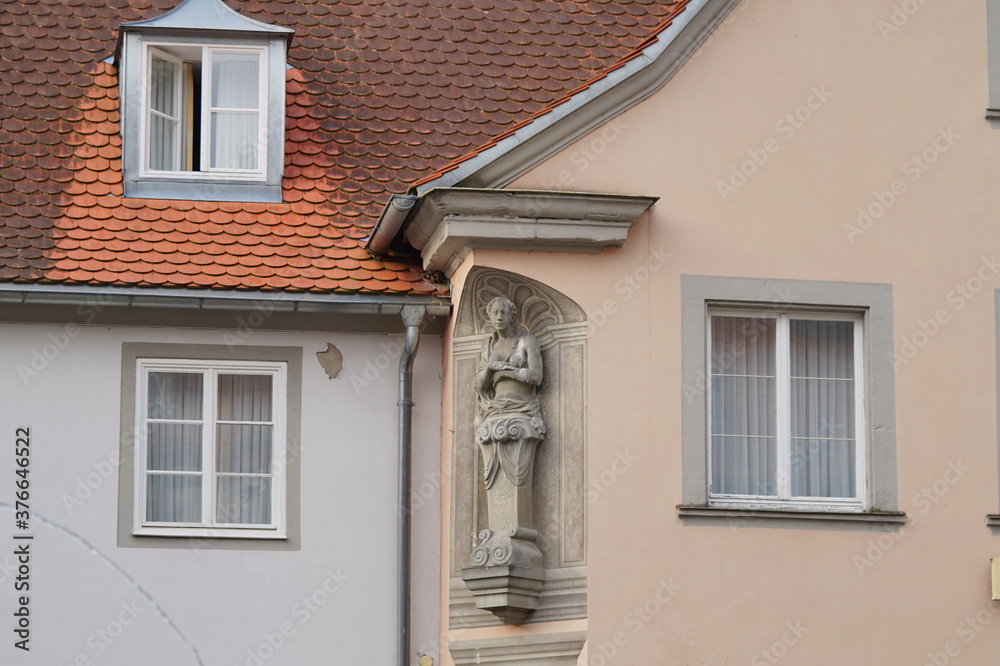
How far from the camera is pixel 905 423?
15336mm

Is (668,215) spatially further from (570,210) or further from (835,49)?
(835,49)

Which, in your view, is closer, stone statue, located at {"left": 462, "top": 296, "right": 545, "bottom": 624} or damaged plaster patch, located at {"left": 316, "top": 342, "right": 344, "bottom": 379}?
stone statue, located at {"left": 462, "top": 296, "right": 545, "bottom": 624}

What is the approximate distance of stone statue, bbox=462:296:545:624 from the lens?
14719 millimetres

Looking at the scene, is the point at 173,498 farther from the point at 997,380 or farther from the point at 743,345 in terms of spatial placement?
the point at 997,380

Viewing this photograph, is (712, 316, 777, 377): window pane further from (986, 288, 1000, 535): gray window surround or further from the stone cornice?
(986, 288, 1000, 535): gray window surround

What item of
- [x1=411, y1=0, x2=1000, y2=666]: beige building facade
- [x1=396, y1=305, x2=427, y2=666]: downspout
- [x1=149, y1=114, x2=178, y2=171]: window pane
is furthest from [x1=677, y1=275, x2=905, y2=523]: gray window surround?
[x1=149, y1=114, x2=178, y2=171]: window pane

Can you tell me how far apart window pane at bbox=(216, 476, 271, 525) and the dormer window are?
243cm

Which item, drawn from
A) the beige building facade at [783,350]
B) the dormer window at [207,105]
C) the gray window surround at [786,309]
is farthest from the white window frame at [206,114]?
the gray window surround at [786,309]

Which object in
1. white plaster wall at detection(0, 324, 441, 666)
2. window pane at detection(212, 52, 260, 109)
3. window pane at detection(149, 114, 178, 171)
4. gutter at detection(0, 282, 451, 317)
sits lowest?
white plaster wall at detection(0, 324, 441, 666)

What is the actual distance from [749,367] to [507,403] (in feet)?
6.45

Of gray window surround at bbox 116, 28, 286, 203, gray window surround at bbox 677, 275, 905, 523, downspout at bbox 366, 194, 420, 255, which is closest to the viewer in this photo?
gray window surround at bbox 677, 275, 905, 523

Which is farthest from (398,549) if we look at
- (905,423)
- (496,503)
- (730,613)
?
(905,423)

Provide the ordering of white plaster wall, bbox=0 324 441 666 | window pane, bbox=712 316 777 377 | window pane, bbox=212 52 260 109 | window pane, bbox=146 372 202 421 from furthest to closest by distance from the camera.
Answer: window pane, bbox=212 52 260 109 < window pane, bbox=146 372 202 421 < window pane, bbox=712 316 777 377 < white plaster wall, bbox=0 324 441 666

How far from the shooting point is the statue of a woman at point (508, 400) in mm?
14977
